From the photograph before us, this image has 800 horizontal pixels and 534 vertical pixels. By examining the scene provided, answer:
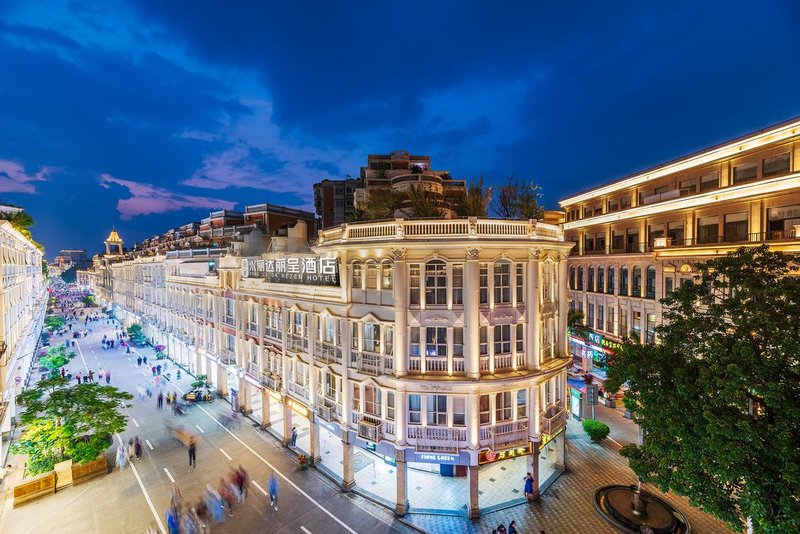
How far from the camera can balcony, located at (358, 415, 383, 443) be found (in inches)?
741

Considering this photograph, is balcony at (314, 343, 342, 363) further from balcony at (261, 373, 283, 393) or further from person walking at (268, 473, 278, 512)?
person walking at (268, 473, 278, 512)

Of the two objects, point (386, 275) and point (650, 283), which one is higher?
point (386, 275)

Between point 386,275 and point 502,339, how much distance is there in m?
7.20

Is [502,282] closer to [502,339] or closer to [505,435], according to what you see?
[502,339]

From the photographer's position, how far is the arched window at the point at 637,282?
113ft

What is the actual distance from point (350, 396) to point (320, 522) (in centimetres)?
632

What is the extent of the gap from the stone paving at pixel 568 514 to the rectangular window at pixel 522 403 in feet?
16.5

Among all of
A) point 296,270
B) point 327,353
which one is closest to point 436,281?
point 327,353

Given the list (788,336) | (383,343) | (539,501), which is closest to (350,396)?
(383,343)

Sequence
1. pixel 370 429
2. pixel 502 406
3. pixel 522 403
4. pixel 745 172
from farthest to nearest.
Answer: pixel 745 172, pixel 370 429, pixel 522 403, pixel 502 406

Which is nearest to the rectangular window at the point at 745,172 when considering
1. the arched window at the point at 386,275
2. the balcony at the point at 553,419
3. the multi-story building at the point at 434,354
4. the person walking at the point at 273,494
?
the multi-story building at the point at 434,354

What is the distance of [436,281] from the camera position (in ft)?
59.1

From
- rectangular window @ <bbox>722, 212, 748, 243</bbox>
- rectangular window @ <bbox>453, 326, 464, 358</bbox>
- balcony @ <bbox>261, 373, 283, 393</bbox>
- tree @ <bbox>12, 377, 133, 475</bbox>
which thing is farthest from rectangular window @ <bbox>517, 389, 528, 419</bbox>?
tree @ <bbox>12, 377, 133, 475</bbox>

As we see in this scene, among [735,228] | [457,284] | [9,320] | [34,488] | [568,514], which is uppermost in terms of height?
[735,228]
